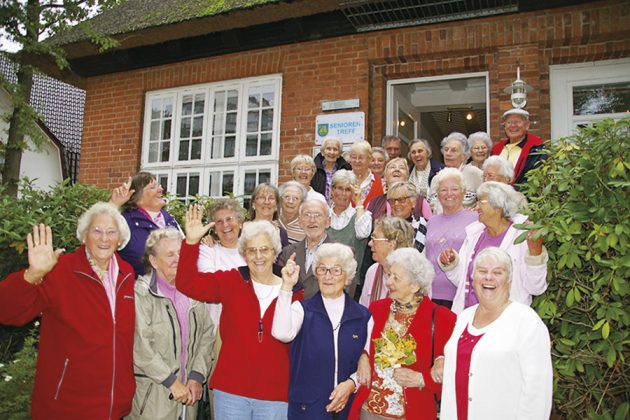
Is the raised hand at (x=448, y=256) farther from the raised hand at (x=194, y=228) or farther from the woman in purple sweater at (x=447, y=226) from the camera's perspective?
the raised hand at (x=194, y=228)

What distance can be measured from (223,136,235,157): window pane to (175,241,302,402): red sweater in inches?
220

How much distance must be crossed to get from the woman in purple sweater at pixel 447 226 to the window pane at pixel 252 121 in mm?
4862

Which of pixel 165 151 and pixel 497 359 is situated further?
pixel 165 151

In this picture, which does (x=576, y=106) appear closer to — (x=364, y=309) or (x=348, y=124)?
(x=348, y=124)

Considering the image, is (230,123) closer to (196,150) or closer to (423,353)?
(196,150)

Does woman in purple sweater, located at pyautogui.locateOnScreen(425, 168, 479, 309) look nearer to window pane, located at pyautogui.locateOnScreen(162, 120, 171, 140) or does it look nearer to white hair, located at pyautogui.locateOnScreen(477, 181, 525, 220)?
white hair, located at pyautogui.locateOnScreen(477, 181, 525, 220)

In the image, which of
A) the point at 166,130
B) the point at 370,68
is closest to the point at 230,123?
the point at 166,130

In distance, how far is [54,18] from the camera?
795 centimetres

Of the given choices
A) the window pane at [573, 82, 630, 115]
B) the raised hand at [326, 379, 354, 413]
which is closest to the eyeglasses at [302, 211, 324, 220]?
the raised hand at [326, 379, 354, 413]

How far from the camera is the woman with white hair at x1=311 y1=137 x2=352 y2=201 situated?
5.73 meters

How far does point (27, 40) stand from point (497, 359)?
783 cm

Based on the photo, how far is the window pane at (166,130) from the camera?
9.22m

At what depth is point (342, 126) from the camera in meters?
7.66

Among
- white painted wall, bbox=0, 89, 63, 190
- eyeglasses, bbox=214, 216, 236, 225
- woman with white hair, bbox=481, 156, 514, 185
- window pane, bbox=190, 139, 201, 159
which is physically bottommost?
eyeglasses, bbox=214, 216, 236, 225
